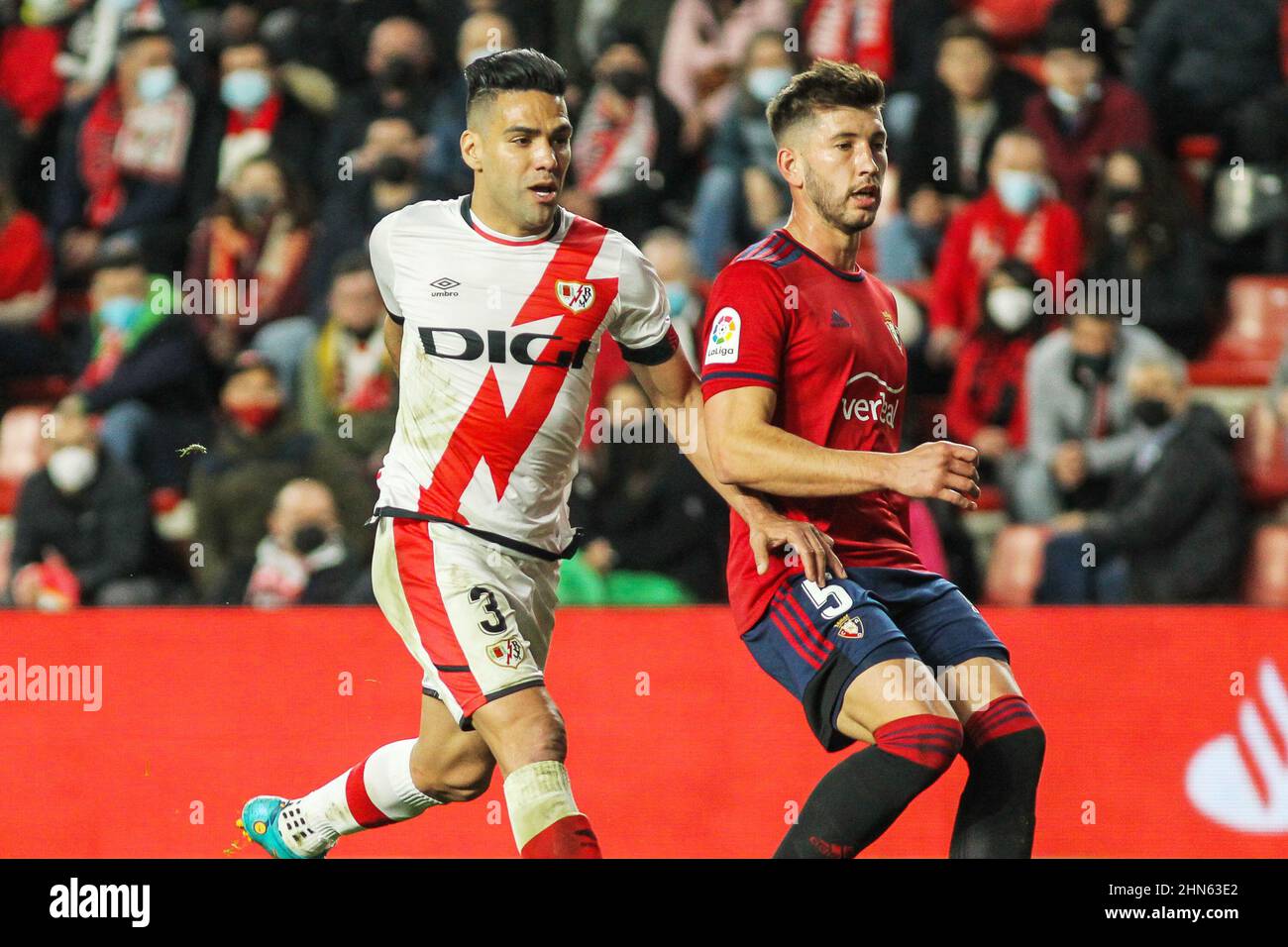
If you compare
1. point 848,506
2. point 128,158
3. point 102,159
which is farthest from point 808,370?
point 102,159

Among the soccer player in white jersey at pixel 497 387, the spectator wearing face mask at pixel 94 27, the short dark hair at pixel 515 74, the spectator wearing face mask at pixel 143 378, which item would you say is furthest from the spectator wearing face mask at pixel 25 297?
the short dark hair at pixel 515 74

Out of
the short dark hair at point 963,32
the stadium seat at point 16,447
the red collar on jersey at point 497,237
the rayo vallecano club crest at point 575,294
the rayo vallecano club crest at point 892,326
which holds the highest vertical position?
the short dark hair at point 963,32

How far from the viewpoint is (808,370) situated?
4227 millimetres

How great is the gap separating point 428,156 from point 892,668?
460 cm

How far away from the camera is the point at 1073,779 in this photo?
5.56 m

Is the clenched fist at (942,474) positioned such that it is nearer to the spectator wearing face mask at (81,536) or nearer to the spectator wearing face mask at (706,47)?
the spectator wearing face mask at (81,536)

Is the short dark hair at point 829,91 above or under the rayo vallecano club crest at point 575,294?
above

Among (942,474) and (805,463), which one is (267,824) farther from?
(942,474)

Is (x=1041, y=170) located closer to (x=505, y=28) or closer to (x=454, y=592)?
(x=505, y=28)

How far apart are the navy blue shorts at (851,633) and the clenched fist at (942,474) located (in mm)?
336

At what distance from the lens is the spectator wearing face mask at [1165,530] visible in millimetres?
6516

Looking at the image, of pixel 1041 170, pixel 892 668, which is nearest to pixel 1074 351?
pixel 1041 170

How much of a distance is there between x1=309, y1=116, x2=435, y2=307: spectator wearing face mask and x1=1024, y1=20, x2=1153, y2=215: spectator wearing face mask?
8.43 feet

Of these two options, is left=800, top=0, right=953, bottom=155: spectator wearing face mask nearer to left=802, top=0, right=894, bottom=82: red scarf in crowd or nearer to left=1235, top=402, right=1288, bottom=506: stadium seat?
left=802, top=0, right=894, bottom=82: red scarf in crowd
